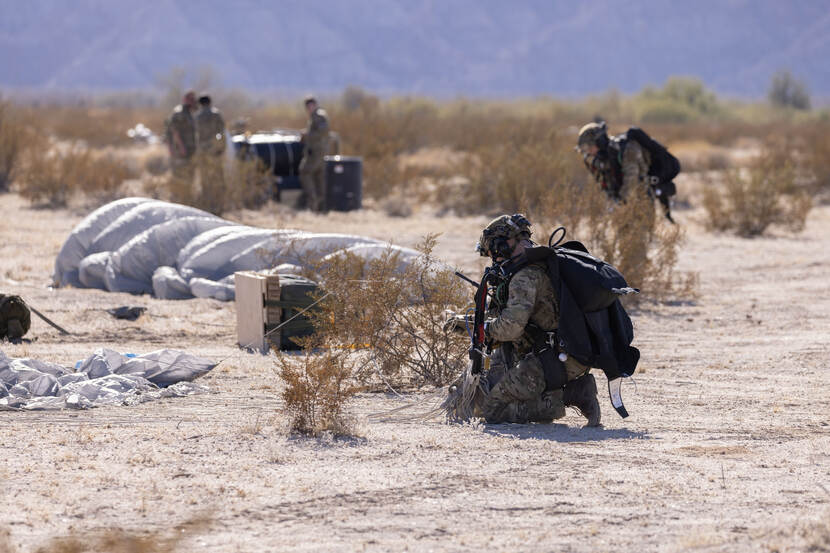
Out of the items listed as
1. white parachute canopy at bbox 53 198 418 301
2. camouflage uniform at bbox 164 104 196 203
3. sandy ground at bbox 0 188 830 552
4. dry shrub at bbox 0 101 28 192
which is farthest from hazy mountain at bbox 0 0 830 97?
sandy ground at bbox 0 188 830 552

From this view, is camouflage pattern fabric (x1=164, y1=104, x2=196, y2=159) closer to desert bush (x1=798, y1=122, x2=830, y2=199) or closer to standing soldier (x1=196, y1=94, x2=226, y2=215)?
standing soldier (x1=196, y1=94, x2=226, y2=215)

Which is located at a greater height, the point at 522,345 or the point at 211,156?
the point at 211,156

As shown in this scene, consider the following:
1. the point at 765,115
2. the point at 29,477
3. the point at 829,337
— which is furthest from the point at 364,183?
the point at 765,115

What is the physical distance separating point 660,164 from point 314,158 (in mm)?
7318

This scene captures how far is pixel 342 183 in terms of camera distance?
57.2 ft

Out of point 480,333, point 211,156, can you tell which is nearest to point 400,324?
point 480,333

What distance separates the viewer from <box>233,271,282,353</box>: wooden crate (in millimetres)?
7965

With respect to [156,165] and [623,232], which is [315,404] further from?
[156,165]

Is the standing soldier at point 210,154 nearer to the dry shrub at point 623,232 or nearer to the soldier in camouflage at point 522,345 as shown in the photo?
the dry shrub at point 623,232

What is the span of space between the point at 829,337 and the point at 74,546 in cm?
630

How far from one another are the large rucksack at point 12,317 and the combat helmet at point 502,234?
12.5 feet

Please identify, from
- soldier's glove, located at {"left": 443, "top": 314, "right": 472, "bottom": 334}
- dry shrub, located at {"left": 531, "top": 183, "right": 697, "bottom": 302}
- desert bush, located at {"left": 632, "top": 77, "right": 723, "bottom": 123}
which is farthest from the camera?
desert bush, located at {"left": 632, "top": 77, "right": 723, "bottom": 123}

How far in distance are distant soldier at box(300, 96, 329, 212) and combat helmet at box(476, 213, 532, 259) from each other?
10981mm

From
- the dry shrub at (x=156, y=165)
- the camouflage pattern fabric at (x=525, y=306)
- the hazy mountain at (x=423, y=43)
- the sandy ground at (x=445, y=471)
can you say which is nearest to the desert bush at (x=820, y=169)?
the dry shrub at (x=156, y=165)
